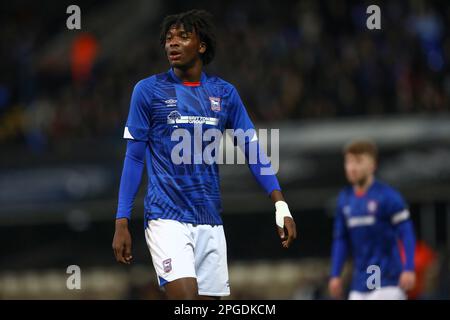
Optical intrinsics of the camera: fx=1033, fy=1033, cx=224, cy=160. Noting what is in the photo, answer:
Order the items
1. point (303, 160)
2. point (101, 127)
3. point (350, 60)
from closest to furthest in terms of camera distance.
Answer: point (303, 160)
point (350, 60)
point (101, 127)

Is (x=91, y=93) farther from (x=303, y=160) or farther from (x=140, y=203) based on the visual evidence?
(x=303, y=160)

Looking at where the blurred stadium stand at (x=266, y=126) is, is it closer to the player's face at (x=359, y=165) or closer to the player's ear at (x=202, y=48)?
the player's face at (x=359, y=165)

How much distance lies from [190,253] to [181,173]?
1.68ft

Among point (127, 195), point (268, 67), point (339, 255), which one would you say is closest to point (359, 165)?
point (339, 255)

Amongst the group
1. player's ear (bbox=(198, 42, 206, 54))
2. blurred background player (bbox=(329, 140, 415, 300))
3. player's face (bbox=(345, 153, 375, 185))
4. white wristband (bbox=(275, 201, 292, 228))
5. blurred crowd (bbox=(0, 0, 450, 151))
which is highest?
blurred crowd (bbox=(0, 0, 450, 151))

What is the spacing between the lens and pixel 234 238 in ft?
58.5

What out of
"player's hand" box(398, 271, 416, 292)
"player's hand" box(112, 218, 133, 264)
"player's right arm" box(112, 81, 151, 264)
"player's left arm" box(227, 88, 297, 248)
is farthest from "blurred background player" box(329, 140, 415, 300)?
"player's hand" box(112, 218, 133, 264)

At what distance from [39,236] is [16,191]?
0.94 metres

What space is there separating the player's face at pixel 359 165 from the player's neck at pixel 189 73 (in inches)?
141

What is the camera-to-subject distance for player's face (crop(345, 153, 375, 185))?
32.3ft

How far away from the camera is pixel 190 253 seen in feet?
20.5

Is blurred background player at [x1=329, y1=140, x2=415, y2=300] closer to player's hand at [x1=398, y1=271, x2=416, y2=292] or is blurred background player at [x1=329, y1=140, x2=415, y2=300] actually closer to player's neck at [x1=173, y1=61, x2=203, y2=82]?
player's hand at [x1=398, y1=271, x2=416, y2=292]

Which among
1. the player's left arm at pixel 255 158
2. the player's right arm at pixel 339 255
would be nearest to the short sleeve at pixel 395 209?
A: the player's right arm at pixel 339 255

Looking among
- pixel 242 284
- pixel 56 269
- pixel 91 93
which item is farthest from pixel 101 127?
pixel 242 284
